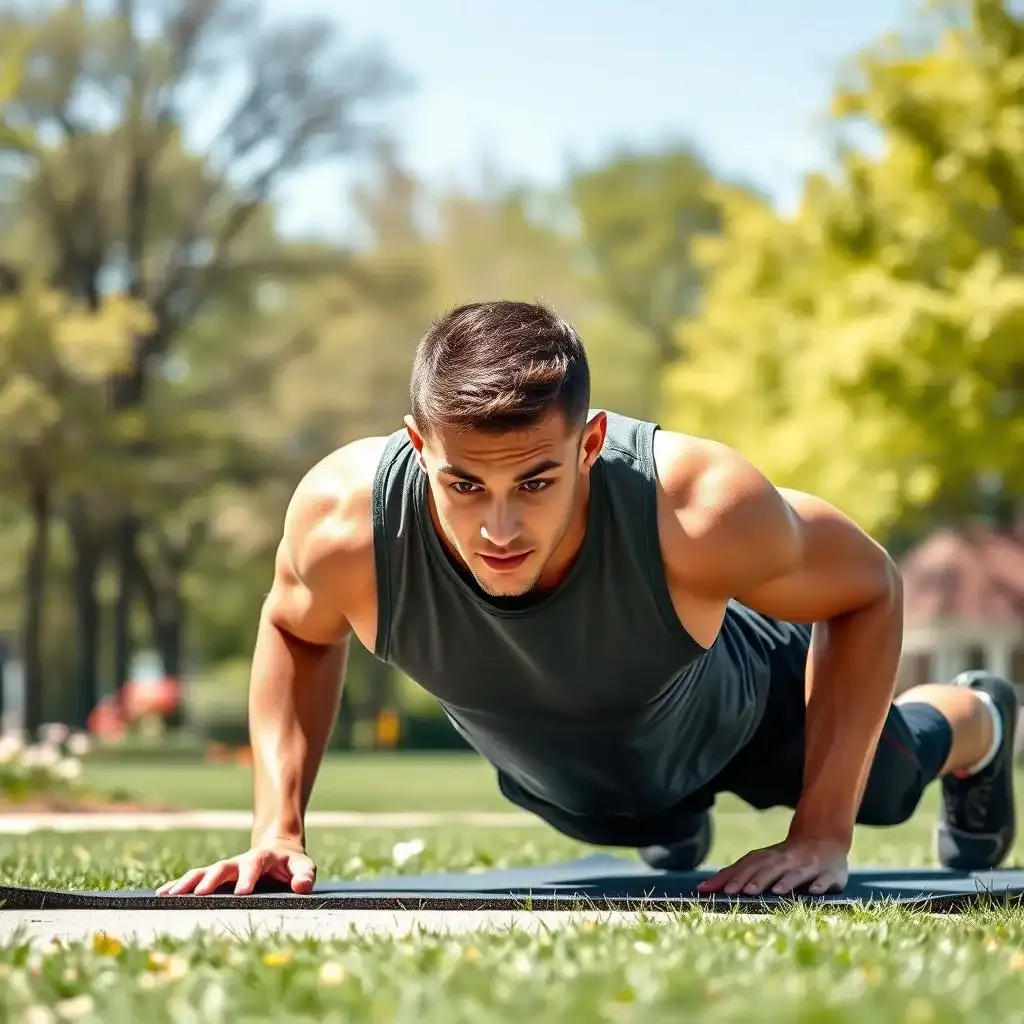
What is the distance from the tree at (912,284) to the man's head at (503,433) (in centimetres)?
1657

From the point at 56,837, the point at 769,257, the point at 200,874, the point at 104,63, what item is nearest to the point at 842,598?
the point at 200,874

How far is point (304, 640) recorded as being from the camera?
4.45 m

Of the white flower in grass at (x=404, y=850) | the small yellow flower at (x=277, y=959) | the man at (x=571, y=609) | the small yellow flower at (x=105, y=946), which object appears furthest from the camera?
the white flower in grass at (x=404, y=850)

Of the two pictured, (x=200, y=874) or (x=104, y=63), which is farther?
(x=104, y=63)

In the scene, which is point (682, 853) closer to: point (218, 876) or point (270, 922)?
point (218, 876)

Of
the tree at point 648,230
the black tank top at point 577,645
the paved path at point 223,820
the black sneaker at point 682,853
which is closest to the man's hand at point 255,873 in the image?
the black tank top at point 577,645

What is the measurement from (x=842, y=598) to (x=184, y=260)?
2866cm

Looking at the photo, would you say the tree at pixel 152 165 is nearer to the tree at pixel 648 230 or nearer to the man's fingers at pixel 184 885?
the tree at pixel 648 230

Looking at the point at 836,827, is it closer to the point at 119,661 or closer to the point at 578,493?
the point at 578,493

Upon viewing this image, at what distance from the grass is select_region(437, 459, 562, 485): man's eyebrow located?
901 mm

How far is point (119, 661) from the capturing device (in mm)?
33062

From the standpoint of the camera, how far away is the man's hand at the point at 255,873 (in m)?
4.01

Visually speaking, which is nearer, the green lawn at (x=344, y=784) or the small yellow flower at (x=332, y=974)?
the small yellow flower at (x=332, y=974)

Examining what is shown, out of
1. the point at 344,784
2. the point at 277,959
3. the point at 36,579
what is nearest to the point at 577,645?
the point at 277,959
